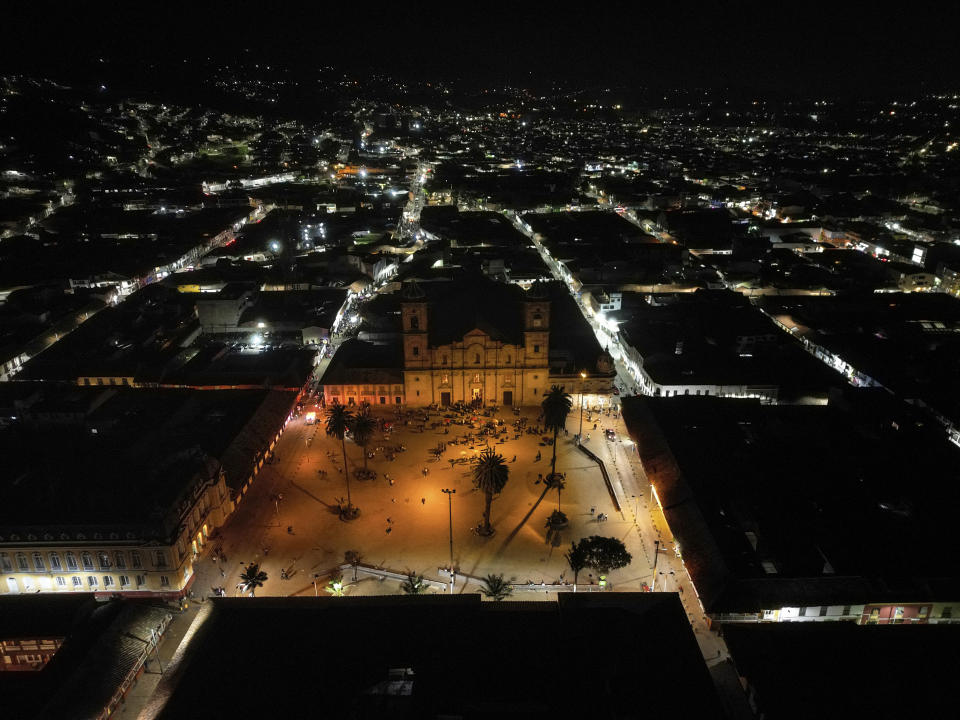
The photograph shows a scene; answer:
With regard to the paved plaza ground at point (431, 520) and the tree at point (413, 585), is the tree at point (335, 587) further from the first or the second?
the tree at point (413, 585)

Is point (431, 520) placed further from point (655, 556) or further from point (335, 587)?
point (655, 556)

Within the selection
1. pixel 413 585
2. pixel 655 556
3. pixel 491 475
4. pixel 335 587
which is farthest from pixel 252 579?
pixel 655 556

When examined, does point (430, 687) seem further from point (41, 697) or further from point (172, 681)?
point (41, 697)

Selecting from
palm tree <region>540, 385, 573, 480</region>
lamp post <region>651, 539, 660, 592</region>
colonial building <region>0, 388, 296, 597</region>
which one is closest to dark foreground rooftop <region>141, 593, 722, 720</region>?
lamp post <region>651, 539, 660, 592</region>

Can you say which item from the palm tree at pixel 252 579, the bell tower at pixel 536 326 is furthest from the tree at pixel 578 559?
the bell tower at pixel 536 326

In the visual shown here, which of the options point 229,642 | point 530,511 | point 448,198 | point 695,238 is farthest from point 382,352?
point 448,198
